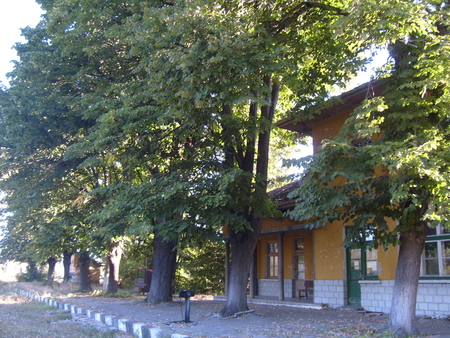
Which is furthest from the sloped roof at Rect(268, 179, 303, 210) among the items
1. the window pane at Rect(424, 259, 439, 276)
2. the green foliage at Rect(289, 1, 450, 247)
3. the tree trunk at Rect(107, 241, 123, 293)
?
the tree trunk at Rect(107, 241, 123, 293)

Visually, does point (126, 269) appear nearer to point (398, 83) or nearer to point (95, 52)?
point (95, 52)

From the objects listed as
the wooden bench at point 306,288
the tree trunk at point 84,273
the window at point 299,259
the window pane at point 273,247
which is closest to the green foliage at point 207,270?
the tree trunk at point 84,273

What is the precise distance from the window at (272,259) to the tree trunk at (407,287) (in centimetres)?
1119

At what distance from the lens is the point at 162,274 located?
58.2ft

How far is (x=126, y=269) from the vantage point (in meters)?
34.0

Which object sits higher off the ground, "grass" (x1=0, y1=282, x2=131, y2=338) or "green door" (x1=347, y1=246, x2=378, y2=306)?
"green door" (x1=347, y1=246, x2=378, y2=306)

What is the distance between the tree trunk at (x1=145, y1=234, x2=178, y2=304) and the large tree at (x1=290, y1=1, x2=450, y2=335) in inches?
387

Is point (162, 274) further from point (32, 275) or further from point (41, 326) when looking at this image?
point (32, 275)

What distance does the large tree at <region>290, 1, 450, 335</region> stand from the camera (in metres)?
7.37

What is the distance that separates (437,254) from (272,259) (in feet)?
30.1

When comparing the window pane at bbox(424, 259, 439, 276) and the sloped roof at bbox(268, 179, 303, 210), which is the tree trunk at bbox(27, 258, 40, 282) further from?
the window pane at bbox(424, 259, 439, 276)

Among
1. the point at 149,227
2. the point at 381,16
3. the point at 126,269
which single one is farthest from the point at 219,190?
the point at 126,269

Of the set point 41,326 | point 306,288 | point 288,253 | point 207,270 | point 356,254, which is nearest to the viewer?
point 41,326

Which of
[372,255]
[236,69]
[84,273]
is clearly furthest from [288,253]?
[84,273]
